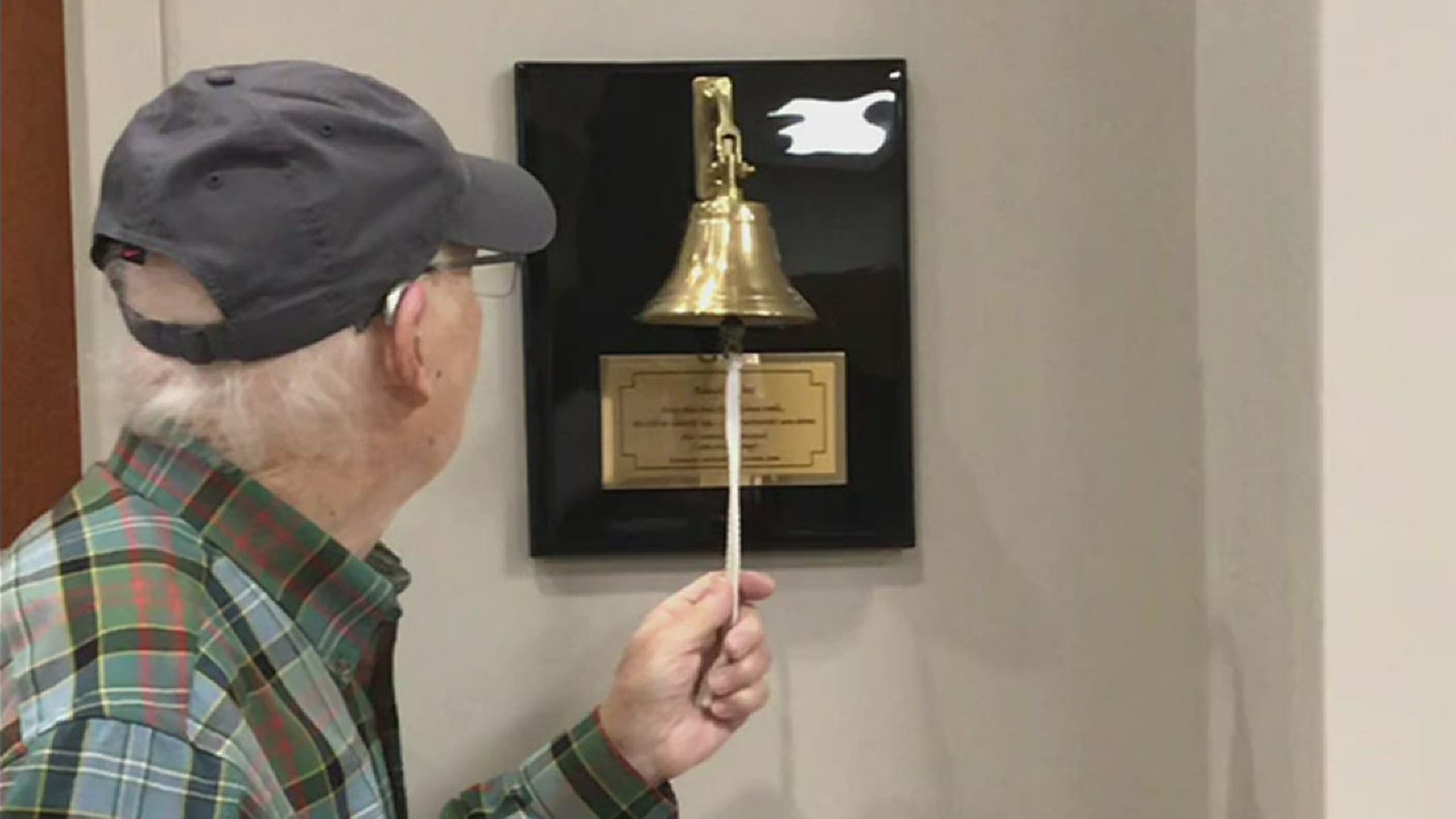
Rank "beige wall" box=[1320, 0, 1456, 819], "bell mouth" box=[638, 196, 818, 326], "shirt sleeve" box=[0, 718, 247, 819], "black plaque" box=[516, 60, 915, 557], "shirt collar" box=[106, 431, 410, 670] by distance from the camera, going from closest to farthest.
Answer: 1. "shirt sleeve" box=[0, 718, 247, 819]
2. "shirt collar" box=[106, 431, 410, 670]
3. "beige wall" box=[1320, 0, 1456, 819]
4. "bell mouth" box=[638, 196, 818, 326]
5. "black plaque" box=[516, 60, 915, 557]

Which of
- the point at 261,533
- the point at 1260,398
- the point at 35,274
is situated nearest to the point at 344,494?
the point at 261,533

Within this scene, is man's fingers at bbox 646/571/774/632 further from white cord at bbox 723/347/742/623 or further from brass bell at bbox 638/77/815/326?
brass bell at bbox 638/77/815/326

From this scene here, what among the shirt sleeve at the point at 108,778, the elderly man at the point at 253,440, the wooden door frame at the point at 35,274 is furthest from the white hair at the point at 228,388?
the wooden door frame at the point at 35,274

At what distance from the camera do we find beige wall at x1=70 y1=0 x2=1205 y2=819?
1.21 m

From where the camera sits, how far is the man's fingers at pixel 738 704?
108 cm

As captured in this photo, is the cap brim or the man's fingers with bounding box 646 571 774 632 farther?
the man's fingers with bounding box 646 571 774 632

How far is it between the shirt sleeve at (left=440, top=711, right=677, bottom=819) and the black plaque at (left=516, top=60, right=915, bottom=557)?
0.53 feet

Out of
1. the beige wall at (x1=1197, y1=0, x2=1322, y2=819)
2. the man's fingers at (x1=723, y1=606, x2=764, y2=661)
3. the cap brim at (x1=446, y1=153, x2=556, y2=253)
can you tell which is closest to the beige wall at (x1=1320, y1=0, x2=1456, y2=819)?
the beige wall at (x1=1197, y1=0, x2=1322, y2=819)

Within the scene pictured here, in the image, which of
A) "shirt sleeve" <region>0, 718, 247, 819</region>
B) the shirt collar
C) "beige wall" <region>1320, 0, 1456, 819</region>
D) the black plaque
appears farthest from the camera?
the black plaque

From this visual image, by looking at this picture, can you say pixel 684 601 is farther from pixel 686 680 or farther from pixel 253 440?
pixel 253 440

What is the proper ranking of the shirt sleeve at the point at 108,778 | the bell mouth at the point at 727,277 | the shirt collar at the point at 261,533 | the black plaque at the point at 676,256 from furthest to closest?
the black plaque at the point at 676,256, the bell mouth at the point at 727,277, the shirt collar at the point at 261,533, the shirt sleeve at the point at 108,778

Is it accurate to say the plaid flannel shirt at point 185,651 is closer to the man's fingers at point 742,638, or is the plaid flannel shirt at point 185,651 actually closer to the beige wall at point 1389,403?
the man's fingers at point 742,638

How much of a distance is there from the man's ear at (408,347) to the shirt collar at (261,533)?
0.09 m

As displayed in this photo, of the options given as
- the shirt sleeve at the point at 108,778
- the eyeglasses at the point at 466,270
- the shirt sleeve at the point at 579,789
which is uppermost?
the eyeglasses at the point at 466,270
